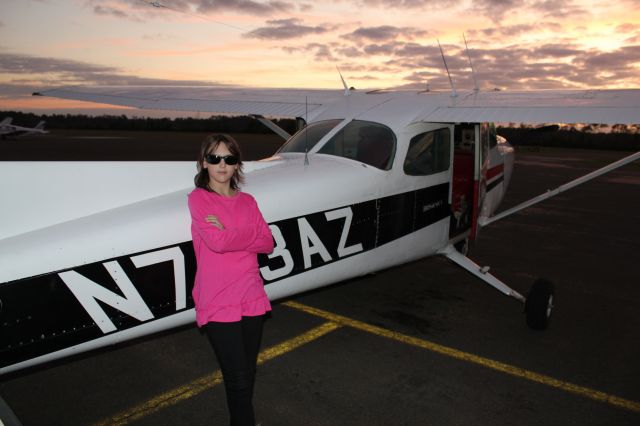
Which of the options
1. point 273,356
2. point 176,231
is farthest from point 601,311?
point 176,231

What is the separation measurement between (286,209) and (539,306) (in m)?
2.95

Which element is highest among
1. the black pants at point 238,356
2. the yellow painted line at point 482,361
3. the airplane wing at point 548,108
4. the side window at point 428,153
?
the airplane wing at point 548,108

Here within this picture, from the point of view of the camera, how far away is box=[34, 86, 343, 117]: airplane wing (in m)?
6.04

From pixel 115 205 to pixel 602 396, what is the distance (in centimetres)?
367

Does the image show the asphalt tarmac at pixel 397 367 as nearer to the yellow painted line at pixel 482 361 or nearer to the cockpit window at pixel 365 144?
the yellow painted line at pixel 482 361

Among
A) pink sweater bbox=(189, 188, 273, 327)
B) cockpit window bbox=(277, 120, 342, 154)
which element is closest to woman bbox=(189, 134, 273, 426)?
pink sweater bbox=(189, 188, 273, 327)

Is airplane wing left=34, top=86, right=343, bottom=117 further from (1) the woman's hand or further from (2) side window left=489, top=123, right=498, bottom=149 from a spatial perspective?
(1) the woman's hand

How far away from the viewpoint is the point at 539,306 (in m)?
4.89

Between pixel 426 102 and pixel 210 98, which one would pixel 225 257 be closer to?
pixel 426 102

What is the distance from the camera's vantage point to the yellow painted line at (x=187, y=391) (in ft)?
11.1

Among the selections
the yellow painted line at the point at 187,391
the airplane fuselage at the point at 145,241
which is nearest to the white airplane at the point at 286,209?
the airplane fuselage at the point at 145,241

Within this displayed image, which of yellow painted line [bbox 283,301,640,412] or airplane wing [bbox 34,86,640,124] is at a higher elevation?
airplane wing [bbox 34,86,640,124]

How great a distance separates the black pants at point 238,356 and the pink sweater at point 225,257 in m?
0.06

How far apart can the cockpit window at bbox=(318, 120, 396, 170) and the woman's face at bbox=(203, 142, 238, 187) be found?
1903 millimetres
